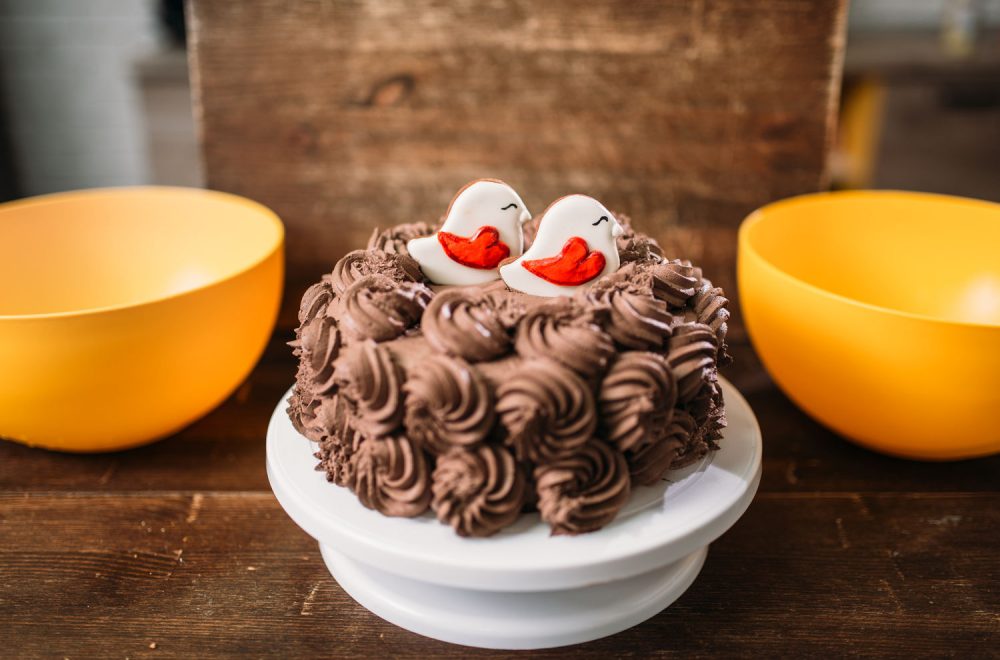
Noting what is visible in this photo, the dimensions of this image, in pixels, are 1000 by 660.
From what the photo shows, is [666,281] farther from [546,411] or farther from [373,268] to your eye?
[373,268]

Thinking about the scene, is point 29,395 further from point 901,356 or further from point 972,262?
point 972,262

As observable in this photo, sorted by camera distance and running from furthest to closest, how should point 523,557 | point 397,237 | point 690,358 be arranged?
1. point 397,237
2. point 690,358
3. point 523,557

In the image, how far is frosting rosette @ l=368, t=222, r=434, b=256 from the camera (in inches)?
44.7

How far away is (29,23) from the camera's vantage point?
3455 millimetres

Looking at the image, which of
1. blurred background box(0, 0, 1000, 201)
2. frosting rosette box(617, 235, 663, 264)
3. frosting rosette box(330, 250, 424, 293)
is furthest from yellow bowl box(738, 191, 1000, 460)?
blurred background box(0, 0, 1000, 201)

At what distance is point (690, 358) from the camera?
0.94 m

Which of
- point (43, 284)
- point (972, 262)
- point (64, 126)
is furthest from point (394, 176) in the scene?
point (64, 126)

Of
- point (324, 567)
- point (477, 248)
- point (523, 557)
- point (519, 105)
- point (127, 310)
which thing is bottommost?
point (324, 567)

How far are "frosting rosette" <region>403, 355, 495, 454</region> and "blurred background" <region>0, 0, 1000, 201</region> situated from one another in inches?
96.4

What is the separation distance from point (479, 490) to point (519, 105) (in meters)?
0.97

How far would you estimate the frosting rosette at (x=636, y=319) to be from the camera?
92 cm

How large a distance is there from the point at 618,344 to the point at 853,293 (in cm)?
88

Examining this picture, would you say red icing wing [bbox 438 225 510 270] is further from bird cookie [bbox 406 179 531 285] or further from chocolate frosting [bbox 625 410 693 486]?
chocolate frosting [bbox 625 410 693 486]

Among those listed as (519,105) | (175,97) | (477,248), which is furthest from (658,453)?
(175,97)
